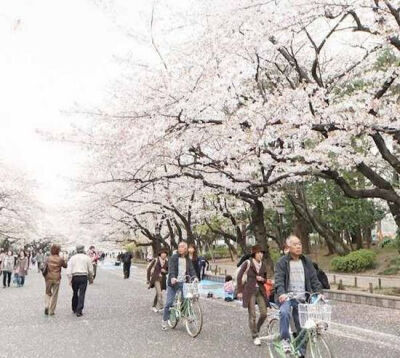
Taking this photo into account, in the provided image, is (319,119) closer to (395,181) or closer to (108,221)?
(395,181)

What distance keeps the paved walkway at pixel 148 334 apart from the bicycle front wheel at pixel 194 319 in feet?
0.50

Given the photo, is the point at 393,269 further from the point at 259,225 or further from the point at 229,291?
the point at 229,291

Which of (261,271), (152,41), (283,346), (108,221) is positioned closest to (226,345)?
(261,271)

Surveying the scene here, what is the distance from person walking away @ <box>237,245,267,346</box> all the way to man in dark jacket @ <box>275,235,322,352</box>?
87.1 inches

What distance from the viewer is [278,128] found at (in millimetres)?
12406

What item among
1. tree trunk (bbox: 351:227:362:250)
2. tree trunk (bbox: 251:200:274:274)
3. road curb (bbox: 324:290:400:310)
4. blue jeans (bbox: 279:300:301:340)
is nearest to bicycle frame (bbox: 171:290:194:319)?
blue jeans (bbox: 279:300:301:340)

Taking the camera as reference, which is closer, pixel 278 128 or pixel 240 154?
pixel 278 128

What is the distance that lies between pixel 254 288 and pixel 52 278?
608 cm

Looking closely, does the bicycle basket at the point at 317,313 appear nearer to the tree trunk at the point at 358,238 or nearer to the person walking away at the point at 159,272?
the person walking away at the point at 159,272

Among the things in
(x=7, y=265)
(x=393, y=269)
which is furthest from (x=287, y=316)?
(x=7, y=265)

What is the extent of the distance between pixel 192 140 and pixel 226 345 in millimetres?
7261

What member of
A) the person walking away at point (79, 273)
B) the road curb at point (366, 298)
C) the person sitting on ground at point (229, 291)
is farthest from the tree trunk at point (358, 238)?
the person walking away at point (79, 273)

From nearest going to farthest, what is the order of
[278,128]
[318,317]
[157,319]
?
[318,317]
[157,319]
[278,128]

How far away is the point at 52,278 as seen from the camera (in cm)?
1228
